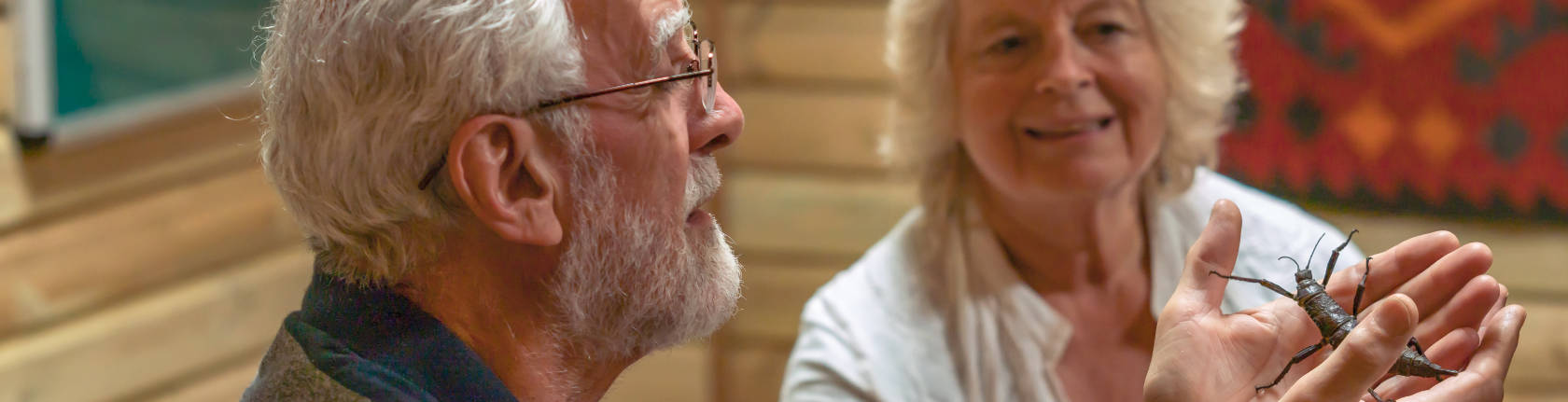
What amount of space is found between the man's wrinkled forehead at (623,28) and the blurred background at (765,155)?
0.98 meters

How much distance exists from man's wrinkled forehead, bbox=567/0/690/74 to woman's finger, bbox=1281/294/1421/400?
0.59 meters

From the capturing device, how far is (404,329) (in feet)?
3.53

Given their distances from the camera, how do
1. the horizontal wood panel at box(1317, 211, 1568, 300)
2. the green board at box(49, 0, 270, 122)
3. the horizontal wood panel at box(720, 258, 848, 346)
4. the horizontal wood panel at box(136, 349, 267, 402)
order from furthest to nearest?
the horizontal wood panel at box(720, 258, 848, 346)
the horizontal wood panel at box(1317, 211, 1568, 300)
the horizontal wood panel at box(136, 349, 267, 402)
the green board at box(49, 0, 270, 122)

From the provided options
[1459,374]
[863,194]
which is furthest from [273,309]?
Result: [1459,374]

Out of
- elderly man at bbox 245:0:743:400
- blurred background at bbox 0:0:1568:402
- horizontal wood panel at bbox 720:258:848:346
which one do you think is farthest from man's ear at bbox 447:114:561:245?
horizontal wood panel at bbox 720:258:848:346

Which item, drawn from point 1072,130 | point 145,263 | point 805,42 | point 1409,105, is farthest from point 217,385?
point 1409,105

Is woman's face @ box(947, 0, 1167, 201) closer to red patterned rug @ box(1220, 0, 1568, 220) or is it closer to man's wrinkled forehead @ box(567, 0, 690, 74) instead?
man's wrinkled forehead @ box(567, 0, 690, 74)

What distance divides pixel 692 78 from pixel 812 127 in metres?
1.79

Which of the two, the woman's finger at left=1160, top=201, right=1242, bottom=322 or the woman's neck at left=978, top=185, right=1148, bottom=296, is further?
the woman's neck at left=978, top=185, right=1148, bottom=296

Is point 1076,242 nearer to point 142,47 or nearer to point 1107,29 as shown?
point 1107,29

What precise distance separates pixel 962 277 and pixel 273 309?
1486 mm

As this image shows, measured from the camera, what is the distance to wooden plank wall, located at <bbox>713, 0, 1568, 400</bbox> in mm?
2859

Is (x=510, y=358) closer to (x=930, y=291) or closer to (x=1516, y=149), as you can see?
(x=930, y=291)

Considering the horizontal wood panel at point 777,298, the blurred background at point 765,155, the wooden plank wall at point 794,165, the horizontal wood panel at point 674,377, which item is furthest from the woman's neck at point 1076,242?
the horizontal wood panel at point 674,377
